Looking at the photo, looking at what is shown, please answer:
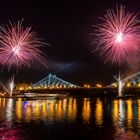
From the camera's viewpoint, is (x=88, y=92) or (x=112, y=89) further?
(x=88, y=92)

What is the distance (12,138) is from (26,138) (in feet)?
3.55

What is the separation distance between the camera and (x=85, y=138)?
26.0 meters

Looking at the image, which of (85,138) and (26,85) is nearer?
(85,138)

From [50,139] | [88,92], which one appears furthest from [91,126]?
[88,92]

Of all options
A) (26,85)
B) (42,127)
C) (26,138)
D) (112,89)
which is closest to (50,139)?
(26,138)

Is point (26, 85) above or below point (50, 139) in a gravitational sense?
above

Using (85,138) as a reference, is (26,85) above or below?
above

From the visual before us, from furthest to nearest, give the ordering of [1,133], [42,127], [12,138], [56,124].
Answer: [56,124]
[42,127]
[1,133]
[12,138]

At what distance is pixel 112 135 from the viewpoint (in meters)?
27.3

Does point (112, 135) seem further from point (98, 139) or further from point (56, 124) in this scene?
point (56, 124)

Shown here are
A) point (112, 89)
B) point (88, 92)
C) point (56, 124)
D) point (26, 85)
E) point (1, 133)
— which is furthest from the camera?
point (26, 85)

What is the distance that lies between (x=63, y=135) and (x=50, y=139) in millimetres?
2034

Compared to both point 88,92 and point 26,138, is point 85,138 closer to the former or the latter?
point 26,138

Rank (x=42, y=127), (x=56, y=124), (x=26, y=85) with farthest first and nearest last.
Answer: (x=26, y=85)
(x=56, y=124)
(x=42, y=127)
